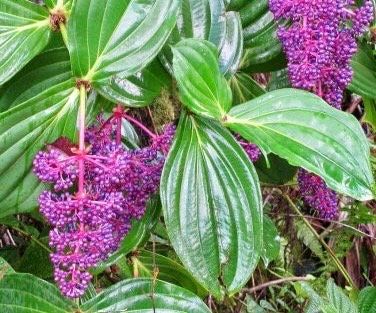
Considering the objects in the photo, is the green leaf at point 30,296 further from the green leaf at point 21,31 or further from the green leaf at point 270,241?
the green leaf at point 270,241

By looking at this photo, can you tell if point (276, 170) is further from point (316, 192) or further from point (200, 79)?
point (200, 79)

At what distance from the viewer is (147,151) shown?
90 cm

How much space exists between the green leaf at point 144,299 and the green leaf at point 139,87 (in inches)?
11.1

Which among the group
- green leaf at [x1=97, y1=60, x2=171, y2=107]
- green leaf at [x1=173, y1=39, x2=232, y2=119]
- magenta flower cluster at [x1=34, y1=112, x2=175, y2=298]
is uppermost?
green leaf at [x1=173, y1=39, x2=232, y2=119]

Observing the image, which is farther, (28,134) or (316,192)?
(316,192)

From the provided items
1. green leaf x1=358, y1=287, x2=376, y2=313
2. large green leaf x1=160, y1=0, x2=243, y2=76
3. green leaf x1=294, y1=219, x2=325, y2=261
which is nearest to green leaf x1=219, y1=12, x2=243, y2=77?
large green leaf x1=160, y1=0, x2=243, y2=76

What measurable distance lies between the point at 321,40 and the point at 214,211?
11.4 inches

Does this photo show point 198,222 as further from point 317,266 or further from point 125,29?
point 317,266

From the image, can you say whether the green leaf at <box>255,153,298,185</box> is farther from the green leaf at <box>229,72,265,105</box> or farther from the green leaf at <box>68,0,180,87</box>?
the green leaf at <box>68,0,180,87</box>

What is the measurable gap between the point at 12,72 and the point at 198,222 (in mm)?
347

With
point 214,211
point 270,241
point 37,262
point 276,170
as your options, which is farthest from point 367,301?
point 37,262

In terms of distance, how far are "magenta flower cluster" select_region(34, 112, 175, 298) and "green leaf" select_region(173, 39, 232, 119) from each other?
10 centimetres

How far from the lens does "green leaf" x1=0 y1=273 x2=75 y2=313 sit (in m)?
0.92

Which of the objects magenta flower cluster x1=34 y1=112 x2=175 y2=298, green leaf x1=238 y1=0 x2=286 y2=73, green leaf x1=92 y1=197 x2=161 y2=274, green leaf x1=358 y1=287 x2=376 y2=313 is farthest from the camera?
green leaf x1=358 y1=287 x2=376 y2=313
